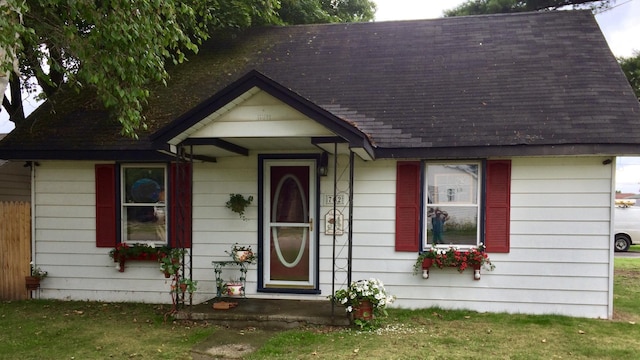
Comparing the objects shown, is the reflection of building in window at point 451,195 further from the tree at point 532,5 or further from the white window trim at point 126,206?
the tree at point 532,5

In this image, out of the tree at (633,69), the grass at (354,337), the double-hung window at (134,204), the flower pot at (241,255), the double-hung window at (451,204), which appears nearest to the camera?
the grass at (354,337)

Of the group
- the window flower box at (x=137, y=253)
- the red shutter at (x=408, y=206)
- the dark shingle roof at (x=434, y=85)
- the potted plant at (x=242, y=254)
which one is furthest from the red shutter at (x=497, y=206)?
the window flower box at (x=137, y=253)

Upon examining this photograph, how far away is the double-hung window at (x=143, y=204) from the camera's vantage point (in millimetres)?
7000

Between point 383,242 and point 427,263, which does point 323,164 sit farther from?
point 427,263

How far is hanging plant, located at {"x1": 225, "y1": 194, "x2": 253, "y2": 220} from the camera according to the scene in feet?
21.8

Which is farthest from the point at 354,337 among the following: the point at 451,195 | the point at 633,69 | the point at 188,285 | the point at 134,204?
the point at 633,69

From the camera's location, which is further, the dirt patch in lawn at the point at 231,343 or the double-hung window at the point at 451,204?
Result: the double-hung window at the point at 451,204

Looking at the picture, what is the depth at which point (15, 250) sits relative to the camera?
7.12 meters

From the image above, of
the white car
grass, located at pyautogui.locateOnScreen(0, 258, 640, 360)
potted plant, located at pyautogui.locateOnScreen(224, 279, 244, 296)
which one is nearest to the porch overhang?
potted plant, located at pyautogui.locateOnScreen(224, 279, 244, 296)

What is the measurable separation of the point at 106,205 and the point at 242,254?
249cm

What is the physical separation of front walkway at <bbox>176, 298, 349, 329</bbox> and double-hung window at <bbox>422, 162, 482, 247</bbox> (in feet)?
6.15

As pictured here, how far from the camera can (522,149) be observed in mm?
5891

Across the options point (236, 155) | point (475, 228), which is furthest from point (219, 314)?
point (475, 228)

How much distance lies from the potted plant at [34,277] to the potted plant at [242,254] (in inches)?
126
